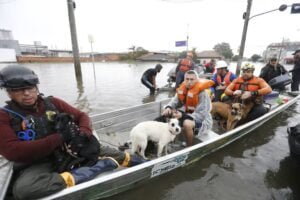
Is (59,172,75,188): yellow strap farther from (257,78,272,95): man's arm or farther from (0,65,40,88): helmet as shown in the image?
(257,78,272,95): man's arm

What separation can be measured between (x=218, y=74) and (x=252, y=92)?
6.18ft

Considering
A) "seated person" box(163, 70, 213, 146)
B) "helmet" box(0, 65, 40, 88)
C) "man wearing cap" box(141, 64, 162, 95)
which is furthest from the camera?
"man wearing cap" box(141, 64, 162, 95)

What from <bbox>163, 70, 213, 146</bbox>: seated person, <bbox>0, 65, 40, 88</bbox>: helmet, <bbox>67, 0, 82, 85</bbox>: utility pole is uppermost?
<bbox>67, 0, 82, 85</bbox>: utility pole

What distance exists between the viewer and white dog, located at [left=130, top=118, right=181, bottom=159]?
8.84ft

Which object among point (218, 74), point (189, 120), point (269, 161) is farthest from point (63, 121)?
point (218, 74)

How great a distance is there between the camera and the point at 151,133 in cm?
276

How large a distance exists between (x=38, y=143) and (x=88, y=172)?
25.1 inches

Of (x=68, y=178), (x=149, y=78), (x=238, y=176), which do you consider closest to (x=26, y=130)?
(x=68, y=178)

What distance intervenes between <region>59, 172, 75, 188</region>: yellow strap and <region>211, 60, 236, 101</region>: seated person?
4.56 m

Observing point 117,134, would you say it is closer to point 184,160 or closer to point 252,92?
point 184,160


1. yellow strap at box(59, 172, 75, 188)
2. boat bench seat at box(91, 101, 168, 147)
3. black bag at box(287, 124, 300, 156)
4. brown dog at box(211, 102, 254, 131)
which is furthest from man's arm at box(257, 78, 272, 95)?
yellow strap at box(59, 172, 75, 188)

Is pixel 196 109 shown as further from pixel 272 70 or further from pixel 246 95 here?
pixel 272 70

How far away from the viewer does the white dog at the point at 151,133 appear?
8.84 ft

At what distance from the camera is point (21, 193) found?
1.50 metres
